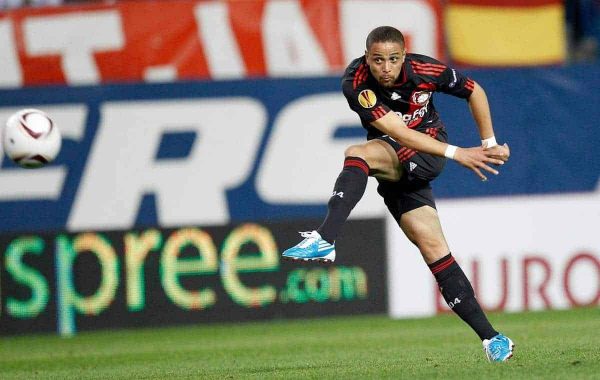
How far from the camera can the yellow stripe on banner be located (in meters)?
13.0

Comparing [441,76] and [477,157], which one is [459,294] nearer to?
[477,157]

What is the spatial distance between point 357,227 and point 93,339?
2.77 m

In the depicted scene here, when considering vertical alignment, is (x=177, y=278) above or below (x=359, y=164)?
below

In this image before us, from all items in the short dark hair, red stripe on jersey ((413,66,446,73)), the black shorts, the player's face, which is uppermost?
the short dark hair

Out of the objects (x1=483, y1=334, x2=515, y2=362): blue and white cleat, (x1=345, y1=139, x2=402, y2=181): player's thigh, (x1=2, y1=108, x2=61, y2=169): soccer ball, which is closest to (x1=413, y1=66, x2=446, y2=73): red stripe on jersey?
(x1=345, y1=139, x2=402, y2=181): player's thigh

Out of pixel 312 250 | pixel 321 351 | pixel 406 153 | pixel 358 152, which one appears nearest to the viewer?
pixel 312 250

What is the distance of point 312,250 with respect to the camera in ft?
23.3

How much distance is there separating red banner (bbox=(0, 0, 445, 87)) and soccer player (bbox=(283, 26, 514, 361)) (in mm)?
4847

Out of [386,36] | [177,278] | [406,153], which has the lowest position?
[177,278]

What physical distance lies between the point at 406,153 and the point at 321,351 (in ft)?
8.30

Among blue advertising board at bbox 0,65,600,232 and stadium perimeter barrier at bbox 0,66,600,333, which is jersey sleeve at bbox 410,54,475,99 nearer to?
stadium perimeter barrier at bbox 0,66,600,333

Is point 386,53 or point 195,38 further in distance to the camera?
point 195,38

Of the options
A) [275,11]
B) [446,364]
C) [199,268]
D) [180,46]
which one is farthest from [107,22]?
[446,364]

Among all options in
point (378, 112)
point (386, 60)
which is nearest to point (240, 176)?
point (378, 112)
